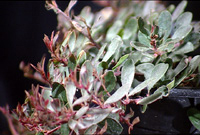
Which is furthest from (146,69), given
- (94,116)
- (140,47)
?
(94,116)

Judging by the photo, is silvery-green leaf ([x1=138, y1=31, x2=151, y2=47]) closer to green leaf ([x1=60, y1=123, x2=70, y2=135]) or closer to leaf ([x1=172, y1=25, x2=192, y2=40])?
leaf ([x1=172, y1=25, x2=192, y2=40])

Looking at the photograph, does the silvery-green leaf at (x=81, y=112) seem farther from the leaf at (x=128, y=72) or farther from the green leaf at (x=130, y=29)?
the green leaf at (x=130, y=29)

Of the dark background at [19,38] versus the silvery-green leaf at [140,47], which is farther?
the dark background at [19,38]

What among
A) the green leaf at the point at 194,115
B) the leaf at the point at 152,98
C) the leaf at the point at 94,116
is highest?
the leaf at the point at 94,116

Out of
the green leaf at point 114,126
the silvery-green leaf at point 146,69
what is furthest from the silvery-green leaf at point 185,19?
the green leaf at point 114,126

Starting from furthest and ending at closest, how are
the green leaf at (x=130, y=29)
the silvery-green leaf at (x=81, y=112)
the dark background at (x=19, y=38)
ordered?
1. the dark background at (x=19, y=38)
2. the green leaf at (x=130, y=29)
3. the silvery-green leaf at (x=81, y=112)

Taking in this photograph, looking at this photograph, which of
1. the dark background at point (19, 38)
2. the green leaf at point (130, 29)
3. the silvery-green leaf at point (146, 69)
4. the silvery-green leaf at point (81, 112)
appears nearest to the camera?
the silvery-green leaf at point (81, 112)
